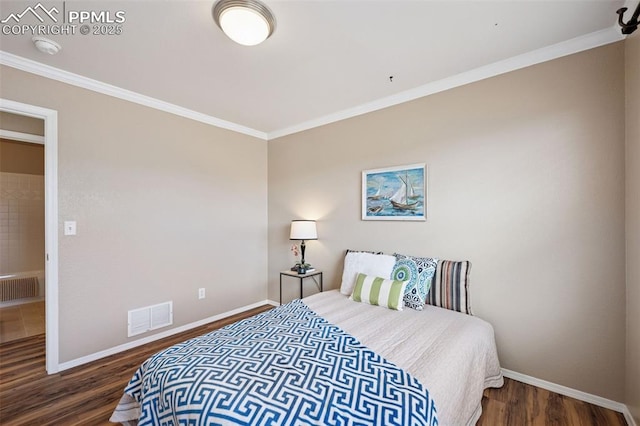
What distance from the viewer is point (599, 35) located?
71.9 inches

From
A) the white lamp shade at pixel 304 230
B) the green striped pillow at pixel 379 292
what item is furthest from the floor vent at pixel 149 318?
the green striped pillow at pixel 379 292

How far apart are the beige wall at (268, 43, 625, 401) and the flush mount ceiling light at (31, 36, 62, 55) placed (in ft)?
8.94

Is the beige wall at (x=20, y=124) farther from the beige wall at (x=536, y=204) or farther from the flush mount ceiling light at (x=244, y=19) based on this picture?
the beige wall at (x=536, y=204)

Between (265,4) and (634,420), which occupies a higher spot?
(265,4)

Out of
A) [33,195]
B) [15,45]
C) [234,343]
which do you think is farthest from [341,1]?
[33,195]

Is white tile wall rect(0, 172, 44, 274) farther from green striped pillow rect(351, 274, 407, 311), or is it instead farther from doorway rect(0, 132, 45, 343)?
green striped pillow rect(351, 274, 407, 311)

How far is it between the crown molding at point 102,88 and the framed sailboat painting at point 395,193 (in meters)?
2.00

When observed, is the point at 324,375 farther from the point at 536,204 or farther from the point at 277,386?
the point at 536,204

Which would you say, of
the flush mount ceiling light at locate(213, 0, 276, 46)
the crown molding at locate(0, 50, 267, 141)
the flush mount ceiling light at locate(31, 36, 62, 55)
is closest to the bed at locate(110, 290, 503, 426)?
the flush mount ceiling light at locate(213, 0, 276, 46)

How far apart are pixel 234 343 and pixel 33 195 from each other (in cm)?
511

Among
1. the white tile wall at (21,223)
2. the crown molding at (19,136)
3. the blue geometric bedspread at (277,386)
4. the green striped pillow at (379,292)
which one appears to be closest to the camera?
the blue geometric bedspread at (277,386)

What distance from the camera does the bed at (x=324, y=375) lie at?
107cm

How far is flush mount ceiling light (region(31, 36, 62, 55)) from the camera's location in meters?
1.88

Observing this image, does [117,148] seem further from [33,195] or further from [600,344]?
[600,344]
